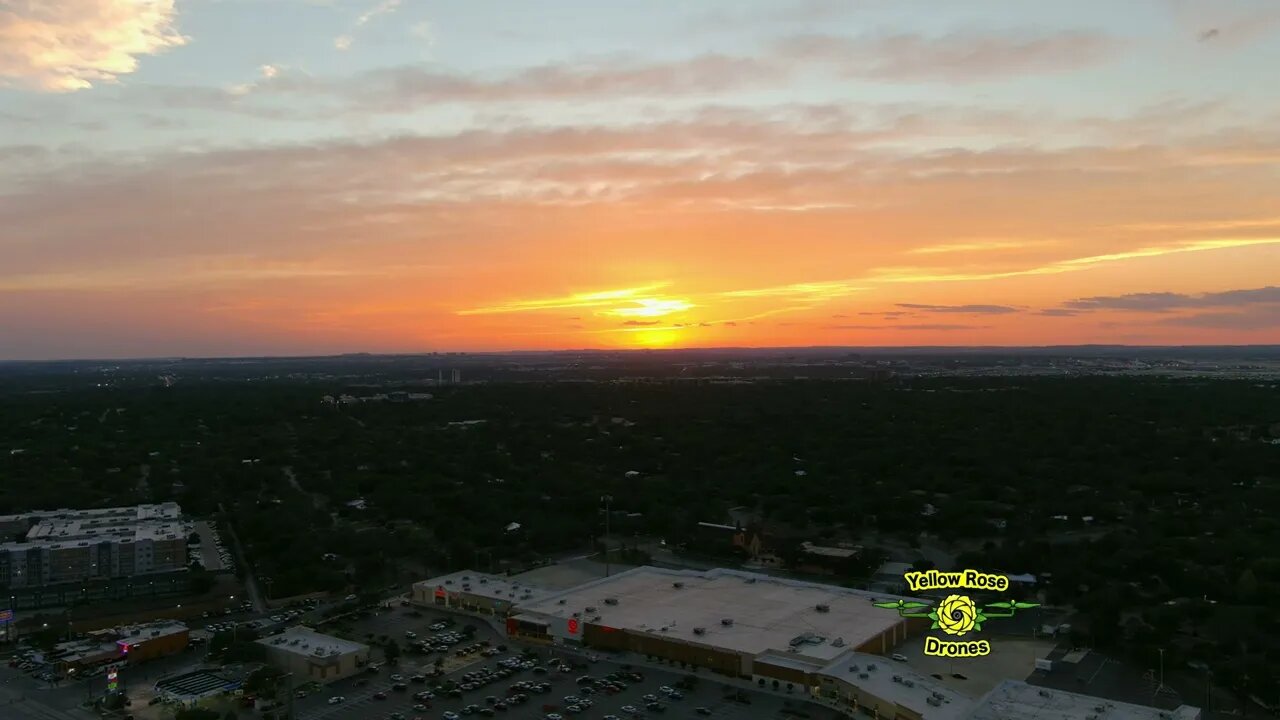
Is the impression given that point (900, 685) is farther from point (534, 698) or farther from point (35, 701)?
point (35, 701)

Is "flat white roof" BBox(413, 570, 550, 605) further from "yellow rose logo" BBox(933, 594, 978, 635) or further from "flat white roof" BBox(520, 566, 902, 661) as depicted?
"yellow rose logo" BBox(933, 594, 978, 635)

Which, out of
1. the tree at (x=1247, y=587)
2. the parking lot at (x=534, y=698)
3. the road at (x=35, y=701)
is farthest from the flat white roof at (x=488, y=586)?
the tree at (x=1247, y=587)

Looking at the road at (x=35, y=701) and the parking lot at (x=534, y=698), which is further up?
the road at (x=35, y=701)

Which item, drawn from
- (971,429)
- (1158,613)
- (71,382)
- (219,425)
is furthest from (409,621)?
(71,382)

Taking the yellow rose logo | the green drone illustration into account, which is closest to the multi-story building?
the green drone illustration

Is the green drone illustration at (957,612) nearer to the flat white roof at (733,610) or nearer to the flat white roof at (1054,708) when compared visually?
the flat white roof at (733,610)
